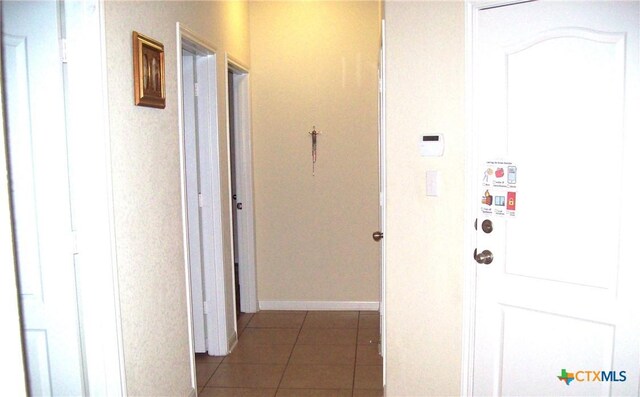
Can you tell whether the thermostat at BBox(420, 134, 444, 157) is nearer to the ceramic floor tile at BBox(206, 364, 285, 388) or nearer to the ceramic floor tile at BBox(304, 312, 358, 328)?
the ceramic floor tile at BBox(206, 364, 285, 388)

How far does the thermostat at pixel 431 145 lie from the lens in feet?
8.12

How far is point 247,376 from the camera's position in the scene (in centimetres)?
336

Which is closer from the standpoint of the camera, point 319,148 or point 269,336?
point 269,336

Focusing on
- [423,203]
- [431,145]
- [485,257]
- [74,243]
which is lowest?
[485,257]

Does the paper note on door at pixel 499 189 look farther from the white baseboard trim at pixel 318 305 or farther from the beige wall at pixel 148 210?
the white baseboard trim at pixel 318 305

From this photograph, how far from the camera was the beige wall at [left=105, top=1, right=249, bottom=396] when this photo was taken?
2248 millimetres

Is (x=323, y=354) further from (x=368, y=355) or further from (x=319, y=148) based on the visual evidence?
(x=319, y=148)

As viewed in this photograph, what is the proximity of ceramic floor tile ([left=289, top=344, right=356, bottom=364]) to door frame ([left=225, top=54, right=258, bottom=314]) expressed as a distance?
0.94m

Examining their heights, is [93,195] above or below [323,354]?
above

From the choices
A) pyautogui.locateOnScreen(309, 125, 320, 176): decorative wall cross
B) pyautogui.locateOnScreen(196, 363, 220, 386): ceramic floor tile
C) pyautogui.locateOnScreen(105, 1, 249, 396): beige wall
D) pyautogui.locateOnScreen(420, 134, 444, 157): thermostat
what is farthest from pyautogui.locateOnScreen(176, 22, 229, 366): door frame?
pyautogui.locateOnScreen(420, 134, 444, 157): thermostat

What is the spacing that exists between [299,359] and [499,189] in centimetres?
191

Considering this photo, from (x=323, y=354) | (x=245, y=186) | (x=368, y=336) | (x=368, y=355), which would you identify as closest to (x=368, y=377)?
(x=368, y=355)

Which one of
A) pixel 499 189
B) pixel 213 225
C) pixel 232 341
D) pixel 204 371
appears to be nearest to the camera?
pixel 499 189

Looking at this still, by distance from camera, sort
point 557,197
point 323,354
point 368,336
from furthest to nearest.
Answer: point 368,336 < point 323,354 < point 557,197
